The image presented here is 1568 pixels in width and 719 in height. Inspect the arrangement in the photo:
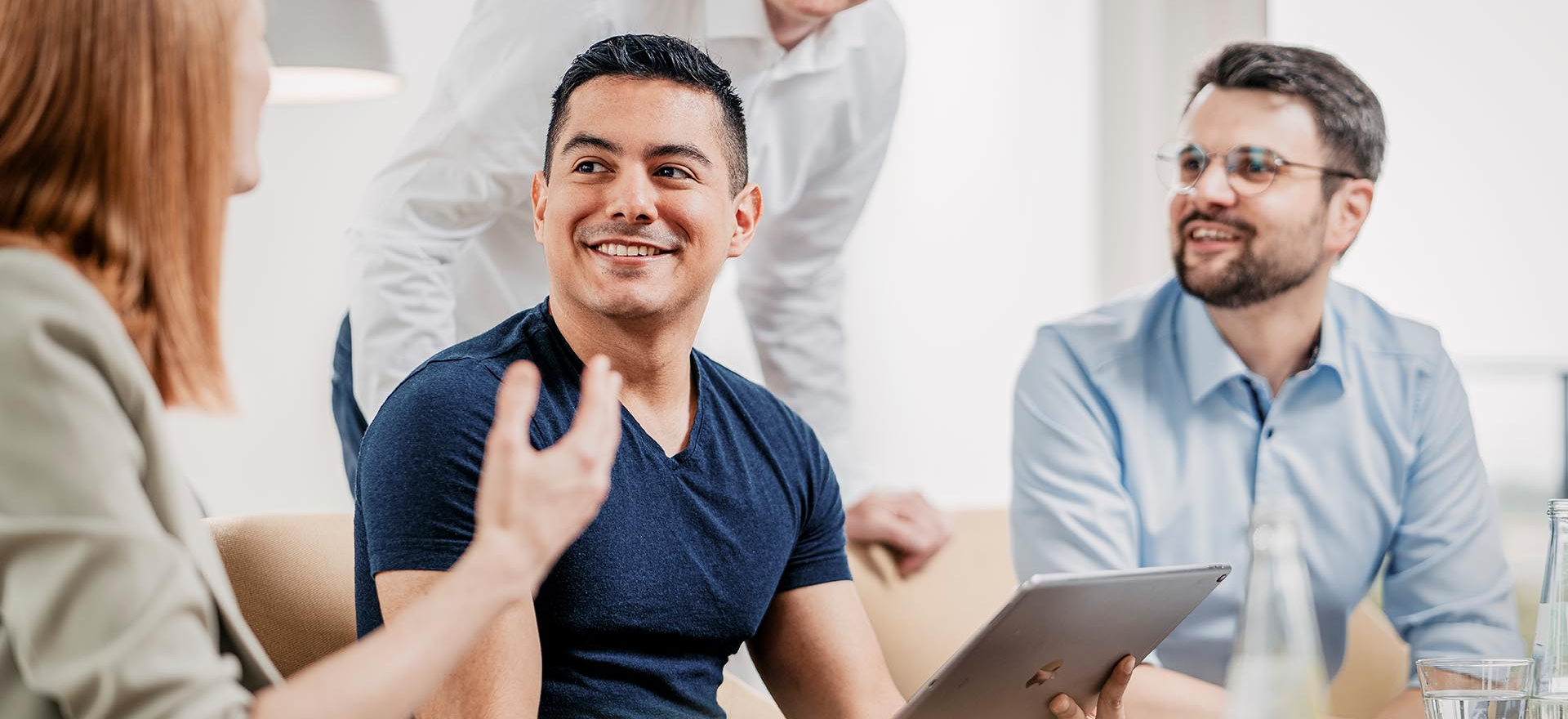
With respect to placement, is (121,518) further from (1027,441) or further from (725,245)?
(1027,441)

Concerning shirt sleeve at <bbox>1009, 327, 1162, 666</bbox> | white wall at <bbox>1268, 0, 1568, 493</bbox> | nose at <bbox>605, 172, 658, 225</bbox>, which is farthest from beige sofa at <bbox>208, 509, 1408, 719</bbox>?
white wall at <bbox>1268, 0, 1568, 493</bbox>

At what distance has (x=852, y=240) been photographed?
270 cm

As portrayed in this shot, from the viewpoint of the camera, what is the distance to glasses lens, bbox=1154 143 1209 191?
200 centimetres

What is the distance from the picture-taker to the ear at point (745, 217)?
1.63m

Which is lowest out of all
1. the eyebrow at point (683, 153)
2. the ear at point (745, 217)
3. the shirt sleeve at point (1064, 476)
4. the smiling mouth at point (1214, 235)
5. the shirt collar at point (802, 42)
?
the shirt sleeve at point (1064, 476)

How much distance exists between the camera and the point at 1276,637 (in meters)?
0.77

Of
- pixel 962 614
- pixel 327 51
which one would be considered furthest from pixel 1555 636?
pixel 327 51

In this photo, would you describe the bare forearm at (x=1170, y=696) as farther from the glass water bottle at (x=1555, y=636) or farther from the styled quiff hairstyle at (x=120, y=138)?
the styled quiff hairstyle at (x=120, y=138)

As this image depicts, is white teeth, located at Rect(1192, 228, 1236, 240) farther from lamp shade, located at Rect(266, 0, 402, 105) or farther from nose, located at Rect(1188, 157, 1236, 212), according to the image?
lamp shade, located at Rect(266, 0, 402, 105)

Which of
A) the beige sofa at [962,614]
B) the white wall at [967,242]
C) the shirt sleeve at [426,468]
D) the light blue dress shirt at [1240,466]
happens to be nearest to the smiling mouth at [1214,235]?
the light blue dress shirt at [1240,466]

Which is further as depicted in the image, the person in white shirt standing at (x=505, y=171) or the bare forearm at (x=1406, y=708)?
the person in white shirt standing at (x=505, y=171)

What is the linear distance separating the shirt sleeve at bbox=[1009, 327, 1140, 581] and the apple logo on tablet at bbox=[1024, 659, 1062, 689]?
0.74 m

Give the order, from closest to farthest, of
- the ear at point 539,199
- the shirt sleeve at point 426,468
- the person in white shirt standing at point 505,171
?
the shirt sleeve at point 426,468
the ear at point 539,199
the person in white shirt standing at point 505,171

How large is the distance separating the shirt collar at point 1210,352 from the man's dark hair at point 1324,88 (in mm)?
217
